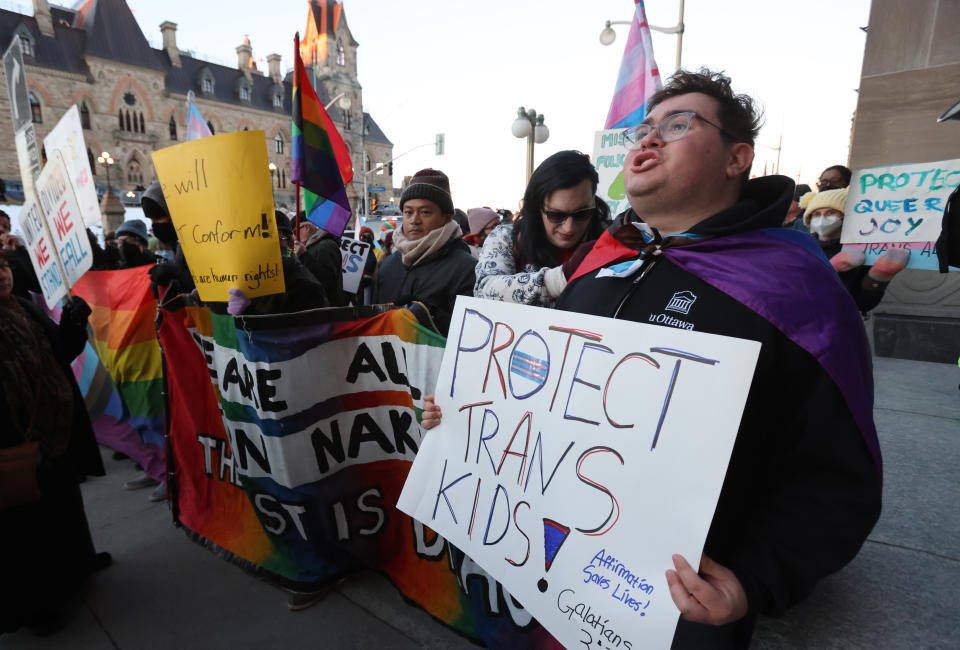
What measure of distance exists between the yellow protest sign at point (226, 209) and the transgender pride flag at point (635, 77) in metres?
4.03

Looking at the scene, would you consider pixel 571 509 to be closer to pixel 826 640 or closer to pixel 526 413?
pixel 526 413

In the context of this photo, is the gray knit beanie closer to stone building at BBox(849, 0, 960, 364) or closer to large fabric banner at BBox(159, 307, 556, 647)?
large fabric banner at BBox(159, 307, 556, 647)

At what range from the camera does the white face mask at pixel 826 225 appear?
12.4 ft

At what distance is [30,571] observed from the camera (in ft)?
8.05

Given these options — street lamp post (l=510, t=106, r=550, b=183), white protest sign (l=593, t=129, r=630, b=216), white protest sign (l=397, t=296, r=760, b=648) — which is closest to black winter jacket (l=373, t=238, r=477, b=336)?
white protest sign (l=397, t=296, r=760, b=648)

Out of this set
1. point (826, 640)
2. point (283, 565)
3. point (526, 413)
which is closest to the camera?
point (526, 413)

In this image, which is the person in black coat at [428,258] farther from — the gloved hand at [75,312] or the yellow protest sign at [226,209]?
Answer: the gloved hand at [75,312]

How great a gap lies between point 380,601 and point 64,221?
8.45 ft

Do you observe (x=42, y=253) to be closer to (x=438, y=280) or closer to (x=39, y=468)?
(x=39, y=468)

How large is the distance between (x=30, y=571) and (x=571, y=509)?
2.81 metres

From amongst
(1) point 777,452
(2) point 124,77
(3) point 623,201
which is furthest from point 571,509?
(2) point 124,77

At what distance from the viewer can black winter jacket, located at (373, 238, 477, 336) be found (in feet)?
9.05

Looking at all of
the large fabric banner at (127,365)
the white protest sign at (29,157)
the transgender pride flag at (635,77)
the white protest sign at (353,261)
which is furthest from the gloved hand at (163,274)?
the transgender pride flag at (635,77)

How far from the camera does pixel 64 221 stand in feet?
9.01
